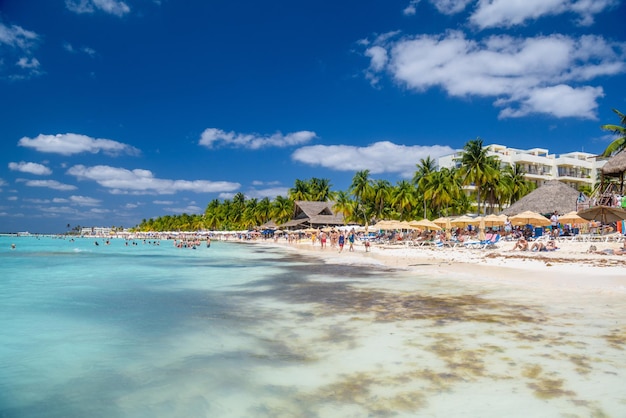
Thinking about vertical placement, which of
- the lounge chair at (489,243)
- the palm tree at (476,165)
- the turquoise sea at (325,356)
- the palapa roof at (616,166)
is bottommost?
the turquoise sea at (325,356)

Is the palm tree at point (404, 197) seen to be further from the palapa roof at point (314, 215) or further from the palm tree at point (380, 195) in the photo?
the palapa roof at point (314, 215)

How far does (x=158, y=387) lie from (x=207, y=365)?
0.81 meters

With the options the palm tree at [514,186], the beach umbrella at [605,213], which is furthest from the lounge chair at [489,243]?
the palm tree at [514,186]

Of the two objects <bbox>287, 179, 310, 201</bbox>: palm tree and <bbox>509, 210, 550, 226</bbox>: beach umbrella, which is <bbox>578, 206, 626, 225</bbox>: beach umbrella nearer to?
<bbox>509, 210, 550, 226</bbox>: beach umbrella

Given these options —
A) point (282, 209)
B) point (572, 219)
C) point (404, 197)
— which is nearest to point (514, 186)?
point (404, 197)

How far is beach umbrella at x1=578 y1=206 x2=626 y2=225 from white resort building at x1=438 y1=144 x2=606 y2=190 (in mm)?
39635

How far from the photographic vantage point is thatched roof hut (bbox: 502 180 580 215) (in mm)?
33750

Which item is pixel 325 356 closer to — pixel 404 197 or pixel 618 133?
pixel 618 133

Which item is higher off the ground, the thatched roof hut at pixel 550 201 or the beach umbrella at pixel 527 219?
the thatched roof hut at pixel 550 201

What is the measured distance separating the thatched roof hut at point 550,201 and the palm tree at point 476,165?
17.5 ft

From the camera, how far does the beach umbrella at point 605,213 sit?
18672 millimetres

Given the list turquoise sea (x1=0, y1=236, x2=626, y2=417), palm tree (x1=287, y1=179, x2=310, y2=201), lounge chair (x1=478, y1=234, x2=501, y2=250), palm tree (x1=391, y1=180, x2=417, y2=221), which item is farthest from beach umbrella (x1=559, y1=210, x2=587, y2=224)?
palm tree (x1=287, y1=179, x2=310, y2=201)

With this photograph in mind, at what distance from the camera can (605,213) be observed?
1952 cm

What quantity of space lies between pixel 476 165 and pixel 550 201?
8831 mm
